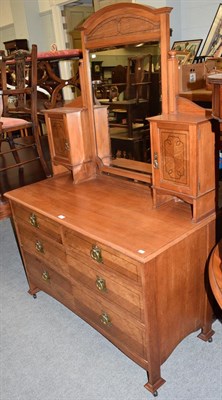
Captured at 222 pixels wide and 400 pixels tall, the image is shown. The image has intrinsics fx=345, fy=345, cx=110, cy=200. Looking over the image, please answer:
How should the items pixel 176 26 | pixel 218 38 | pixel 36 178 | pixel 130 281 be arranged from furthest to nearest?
pixel 176 26 → pixel 218 38 → pixel 36 178 → pixel 130 281

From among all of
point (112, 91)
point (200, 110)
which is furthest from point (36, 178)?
point (200, 110)

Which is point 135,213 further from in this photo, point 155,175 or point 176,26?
point 176,26

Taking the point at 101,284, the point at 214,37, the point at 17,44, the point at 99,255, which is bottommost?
the point at 101,284

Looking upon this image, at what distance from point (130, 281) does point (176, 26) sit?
3724 millimetres

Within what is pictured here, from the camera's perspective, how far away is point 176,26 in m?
4.04

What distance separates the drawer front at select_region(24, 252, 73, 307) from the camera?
1652mm

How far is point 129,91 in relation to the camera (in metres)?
1.63

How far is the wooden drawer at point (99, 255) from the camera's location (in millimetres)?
1177

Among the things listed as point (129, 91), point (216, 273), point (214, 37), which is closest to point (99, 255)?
point (216, 273)

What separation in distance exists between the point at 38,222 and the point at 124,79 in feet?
2.58

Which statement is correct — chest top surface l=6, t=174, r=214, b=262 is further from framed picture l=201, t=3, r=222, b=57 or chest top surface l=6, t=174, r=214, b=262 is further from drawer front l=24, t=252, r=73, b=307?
framed picture l=201, t=3, r=222, b=57

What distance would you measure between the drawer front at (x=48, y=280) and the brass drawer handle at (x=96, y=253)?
341 millimetres

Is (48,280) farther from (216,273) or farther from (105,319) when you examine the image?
(216,273)

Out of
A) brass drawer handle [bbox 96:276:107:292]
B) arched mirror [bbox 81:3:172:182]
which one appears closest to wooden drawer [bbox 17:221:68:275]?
brass drawer handle [bbox 96:276:107:292]
